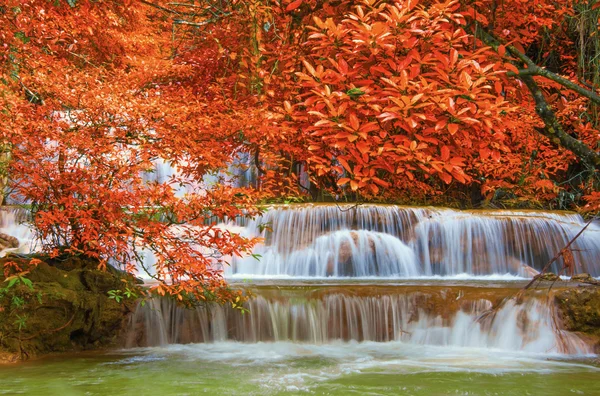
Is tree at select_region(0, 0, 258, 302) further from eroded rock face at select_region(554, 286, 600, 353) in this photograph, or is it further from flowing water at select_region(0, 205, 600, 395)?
eroded rock face at select_region(554, 286, 600, 353)

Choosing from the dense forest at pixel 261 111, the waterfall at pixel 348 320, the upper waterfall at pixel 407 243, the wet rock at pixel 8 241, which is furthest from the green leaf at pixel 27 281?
the wet rock at pixel 8 241

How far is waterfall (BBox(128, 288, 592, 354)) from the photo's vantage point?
7082mm

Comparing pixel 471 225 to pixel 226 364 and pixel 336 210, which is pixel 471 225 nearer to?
pixel 336 210

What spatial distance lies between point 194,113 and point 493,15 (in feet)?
11.6

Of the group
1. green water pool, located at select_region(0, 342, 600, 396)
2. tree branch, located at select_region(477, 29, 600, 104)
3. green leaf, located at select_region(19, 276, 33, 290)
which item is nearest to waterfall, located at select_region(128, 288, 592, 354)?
green water pool, located at select_region(0, 342, 600, 396)

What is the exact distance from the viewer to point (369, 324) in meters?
7.27

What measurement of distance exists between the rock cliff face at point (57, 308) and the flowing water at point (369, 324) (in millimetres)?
272

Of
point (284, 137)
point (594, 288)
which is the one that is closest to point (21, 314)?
point (284, 137)

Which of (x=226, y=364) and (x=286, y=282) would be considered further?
(x=286, y=282)

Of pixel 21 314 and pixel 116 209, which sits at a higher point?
pixel 116 209

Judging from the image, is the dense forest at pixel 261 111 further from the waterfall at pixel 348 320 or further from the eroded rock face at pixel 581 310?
the eroded rock face at pixel 581 310

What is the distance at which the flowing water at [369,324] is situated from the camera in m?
5.48

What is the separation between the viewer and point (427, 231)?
10.7 metres

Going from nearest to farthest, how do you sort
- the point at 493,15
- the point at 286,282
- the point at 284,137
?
1. the point at 493,15
2. the point at 284,137
3. the point at 286,282
